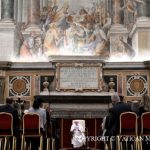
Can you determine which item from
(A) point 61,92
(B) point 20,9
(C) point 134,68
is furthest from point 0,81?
(C) point 134,68

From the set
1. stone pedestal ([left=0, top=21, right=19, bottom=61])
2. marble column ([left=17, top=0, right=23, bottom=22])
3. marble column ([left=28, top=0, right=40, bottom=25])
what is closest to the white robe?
stone pedestal ([left=0, top=21, right=19, bottom=61])

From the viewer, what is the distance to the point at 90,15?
52.8 ft

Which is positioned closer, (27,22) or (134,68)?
(134,68)

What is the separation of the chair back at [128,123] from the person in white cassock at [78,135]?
2841 mm

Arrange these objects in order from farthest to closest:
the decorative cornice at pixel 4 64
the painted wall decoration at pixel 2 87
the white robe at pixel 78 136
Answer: the decorative cornice at pixel 4 64 < the painted wall decoration at pixel 2 87 < the white robe at pixel 78 136

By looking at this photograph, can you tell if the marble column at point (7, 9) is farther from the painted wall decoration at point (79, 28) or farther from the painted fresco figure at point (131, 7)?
the painted fresco figure at point (131, 7)

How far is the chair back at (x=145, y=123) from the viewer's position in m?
8.66

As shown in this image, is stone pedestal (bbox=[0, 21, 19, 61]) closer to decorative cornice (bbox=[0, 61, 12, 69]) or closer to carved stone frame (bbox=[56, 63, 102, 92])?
decorative cornice (bbox=[0, 61, 12, 69])

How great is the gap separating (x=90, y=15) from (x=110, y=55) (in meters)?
1.67

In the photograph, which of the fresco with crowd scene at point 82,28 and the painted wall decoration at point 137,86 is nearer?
the painted wall decoration at point 137,86

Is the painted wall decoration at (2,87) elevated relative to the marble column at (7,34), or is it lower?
lower

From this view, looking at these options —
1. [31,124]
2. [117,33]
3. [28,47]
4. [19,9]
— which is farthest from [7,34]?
[31,124]

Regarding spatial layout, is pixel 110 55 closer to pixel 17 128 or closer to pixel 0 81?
pixel 0 81

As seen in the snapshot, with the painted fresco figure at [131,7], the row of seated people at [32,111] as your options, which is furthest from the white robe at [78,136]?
the painted fresco figure at [131,7]
